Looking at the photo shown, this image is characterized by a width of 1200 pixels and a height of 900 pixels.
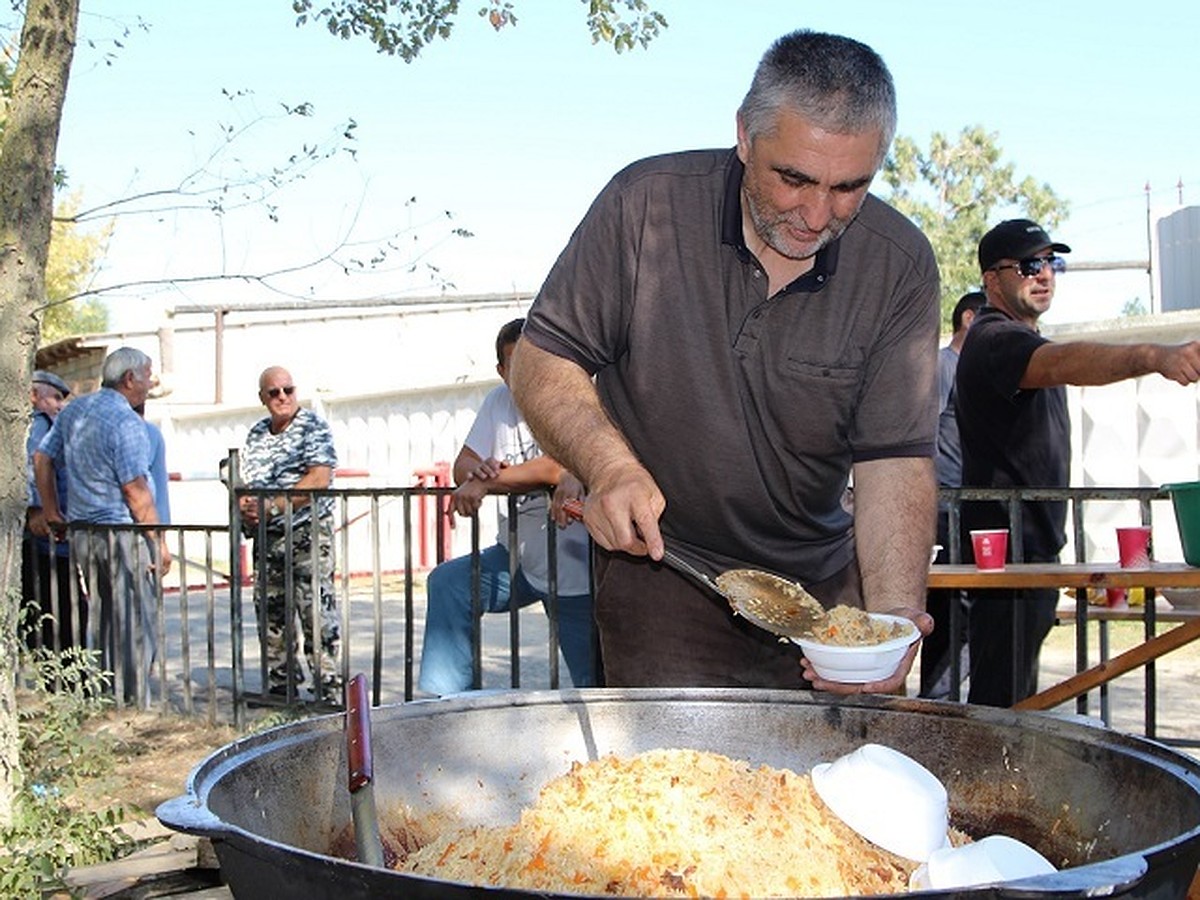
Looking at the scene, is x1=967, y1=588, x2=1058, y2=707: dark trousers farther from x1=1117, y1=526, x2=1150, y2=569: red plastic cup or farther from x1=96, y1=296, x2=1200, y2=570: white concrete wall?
x1=96, y1=296, x2=1200, y2=570: white concrete wall

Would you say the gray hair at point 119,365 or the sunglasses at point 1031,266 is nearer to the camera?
the sunglasses at point 1031,266

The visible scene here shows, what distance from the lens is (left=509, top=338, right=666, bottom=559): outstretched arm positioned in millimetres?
2156

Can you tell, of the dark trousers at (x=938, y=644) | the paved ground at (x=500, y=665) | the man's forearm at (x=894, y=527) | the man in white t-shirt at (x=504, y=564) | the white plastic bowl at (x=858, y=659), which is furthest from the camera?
the paved ground at (x=500, y=665)

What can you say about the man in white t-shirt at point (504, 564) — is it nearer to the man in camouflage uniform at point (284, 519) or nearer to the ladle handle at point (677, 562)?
the man in camouflage uniform at point (284, 519)

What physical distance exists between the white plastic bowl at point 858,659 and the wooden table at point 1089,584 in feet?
8.04

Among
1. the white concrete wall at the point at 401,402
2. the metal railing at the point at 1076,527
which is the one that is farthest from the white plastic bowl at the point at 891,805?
the white concrete wall at the point at 401,402

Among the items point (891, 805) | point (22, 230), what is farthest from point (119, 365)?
point (891, 805)

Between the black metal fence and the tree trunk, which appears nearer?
the tree trunk

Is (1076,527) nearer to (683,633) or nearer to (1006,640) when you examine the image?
(1006,640)

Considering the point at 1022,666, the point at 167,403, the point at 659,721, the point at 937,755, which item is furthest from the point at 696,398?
the point at 167,403

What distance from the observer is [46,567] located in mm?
8570

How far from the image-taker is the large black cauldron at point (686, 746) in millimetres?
1730

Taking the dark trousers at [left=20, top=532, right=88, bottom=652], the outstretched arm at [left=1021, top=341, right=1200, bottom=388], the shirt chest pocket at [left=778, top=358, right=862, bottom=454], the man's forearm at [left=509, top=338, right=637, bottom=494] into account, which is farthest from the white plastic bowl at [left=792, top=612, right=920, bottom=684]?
the dark trousers at [left=20, top=532, right=88, bottom=652]

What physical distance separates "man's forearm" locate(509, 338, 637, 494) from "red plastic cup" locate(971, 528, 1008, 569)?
2790 millimetres
